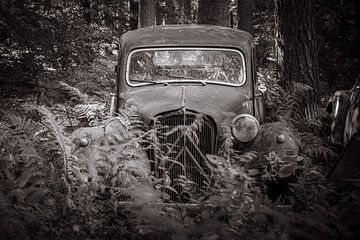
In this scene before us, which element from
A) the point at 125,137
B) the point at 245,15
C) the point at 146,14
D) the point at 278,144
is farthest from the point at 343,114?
the point at 146,14

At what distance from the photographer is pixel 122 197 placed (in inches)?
168

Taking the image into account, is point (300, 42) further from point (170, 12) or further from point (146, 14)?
point (170, 12)

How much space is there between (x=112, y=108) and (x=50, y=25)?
1717 millimetres

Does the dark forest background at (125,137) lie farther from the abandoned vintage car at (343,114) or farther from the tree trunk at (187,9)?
the tree trunk at (187,9)

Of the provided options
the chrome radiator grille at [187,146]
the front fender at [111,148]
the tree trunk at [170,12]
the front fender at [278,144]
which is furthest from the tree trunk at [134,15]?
the front fender at [278,144]

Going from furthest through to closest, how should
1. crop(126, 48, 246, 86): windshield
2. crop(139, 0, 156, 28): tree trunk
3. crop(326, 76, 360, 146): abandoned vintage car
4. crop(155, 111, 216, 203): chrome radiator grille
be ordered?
crop(139, 0, 156, 28): tree trunk
crop(326, 76, 360, 146): abandoned vintage car
crop(126, 48, 246, 86): windshield
crop(155, 111, 216, 203): chrome radiator grille

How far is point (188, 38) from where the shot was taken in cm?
591

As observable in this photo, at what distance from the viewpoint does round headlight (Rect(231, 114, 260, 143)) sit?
4793 mm

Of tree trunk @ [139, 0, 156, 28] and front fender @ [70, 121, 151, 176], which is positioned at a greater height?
tree trunk @ [139, 0, 156, 28]

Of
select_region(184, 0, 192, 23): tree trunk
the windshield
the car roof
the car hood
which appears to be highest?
select_region(184, 0, 192, 23): tree trunk

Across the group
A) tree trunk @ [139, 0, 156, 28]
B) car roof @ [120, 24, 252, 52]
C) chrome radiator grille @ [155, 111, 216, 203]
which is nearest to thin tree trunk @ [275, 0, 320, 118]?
car roof @ [120, 24, 252, 52]

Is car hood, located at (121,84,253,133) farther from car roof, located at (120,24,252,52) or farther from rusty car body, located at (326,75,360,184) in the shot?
rusty car body, located at (326,75,360,184)

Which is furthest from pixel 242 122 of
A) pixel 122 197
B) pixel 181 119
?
pixel 122 197

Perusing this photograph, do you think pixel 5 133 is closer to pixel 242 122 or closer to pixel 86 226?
pixel 86 226
